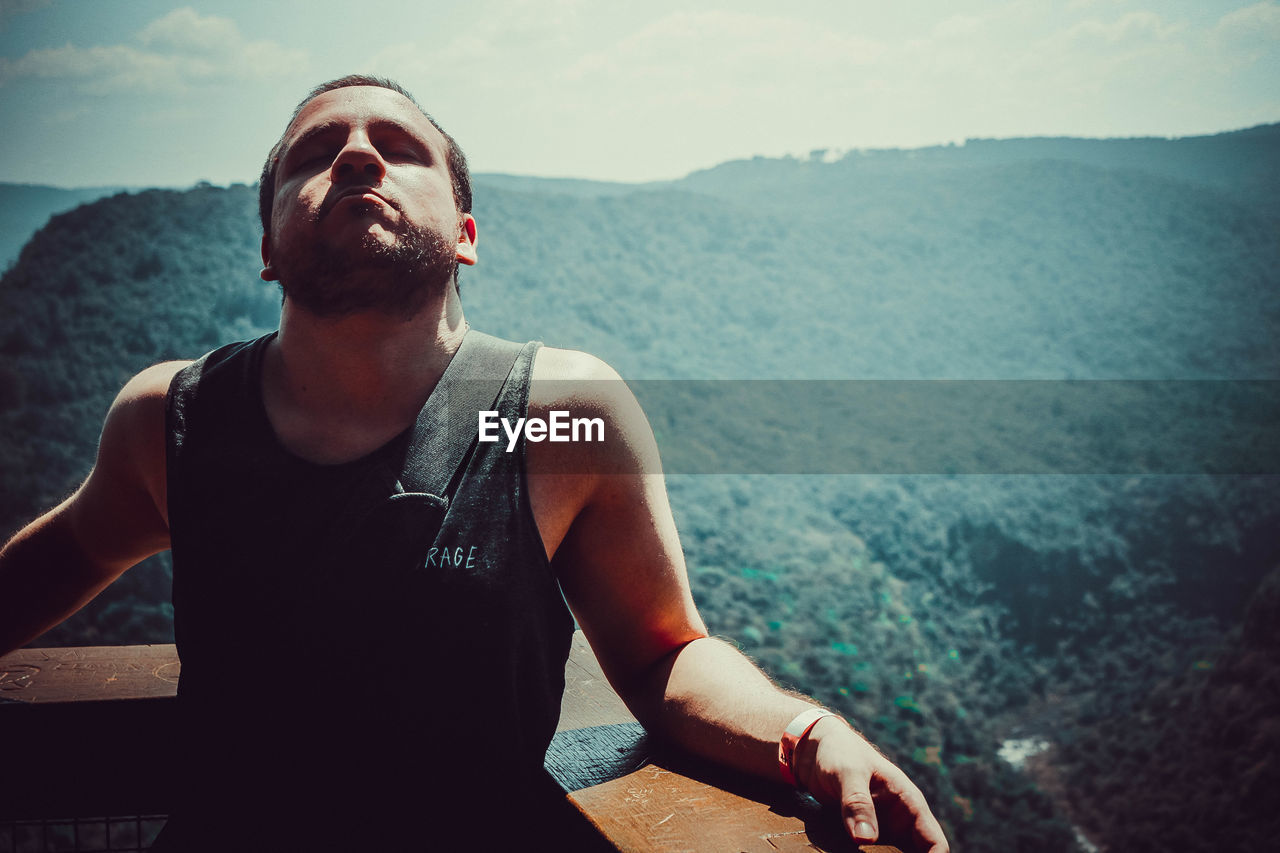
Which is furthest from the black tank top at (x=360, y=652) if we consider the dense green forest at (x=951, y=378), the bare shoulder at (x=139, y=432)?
the dense green forest at (x=951, y=378)

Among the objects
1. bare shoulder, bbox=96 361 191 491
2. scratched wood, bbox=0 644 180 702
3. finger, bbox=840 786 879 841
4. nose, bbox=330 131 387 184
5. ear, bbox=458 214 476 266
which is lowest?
scratched wood, bbox=0 644 180 702

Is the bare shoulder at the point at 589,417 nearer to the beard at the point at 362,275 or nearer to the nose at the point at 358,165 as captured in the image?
the beard at the point at 362,275

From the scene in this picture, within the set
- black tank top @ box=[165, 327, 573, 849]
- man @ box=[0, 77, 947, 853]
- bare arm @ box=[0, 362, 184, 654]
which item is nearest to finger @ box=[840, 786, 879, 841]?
man @ box=[0, 77, 947, 853]

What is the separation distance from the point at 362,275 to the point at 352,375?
178 millimetres

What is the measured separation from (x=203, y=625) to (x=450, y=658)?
0.42m

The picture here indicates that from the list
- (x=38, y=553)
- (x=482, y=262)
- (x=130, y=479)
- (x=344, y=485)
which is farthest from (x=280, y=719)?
(x=482, y=262)

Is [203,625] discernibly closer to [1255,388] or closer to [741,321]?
[741,321]

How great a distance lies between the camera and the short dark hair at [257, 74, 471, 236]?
1493mm

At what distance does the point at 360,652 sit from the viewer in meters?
1.04

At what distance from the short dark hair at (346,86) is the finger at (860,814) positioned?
4.25 feet

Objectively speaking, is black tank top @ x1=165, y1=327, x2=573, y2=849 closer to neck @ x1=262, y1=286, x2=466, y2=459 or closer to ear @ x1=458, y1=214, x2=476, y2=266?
neck @ x1=262, y1=286, x2=466, y2=459

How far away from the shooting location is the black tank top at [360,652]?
3.37 feet

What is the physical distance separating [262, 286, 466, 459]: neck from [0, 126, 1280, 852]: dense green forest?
14.7 ft

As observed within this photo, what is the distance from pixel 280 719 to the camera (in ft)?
3.44
